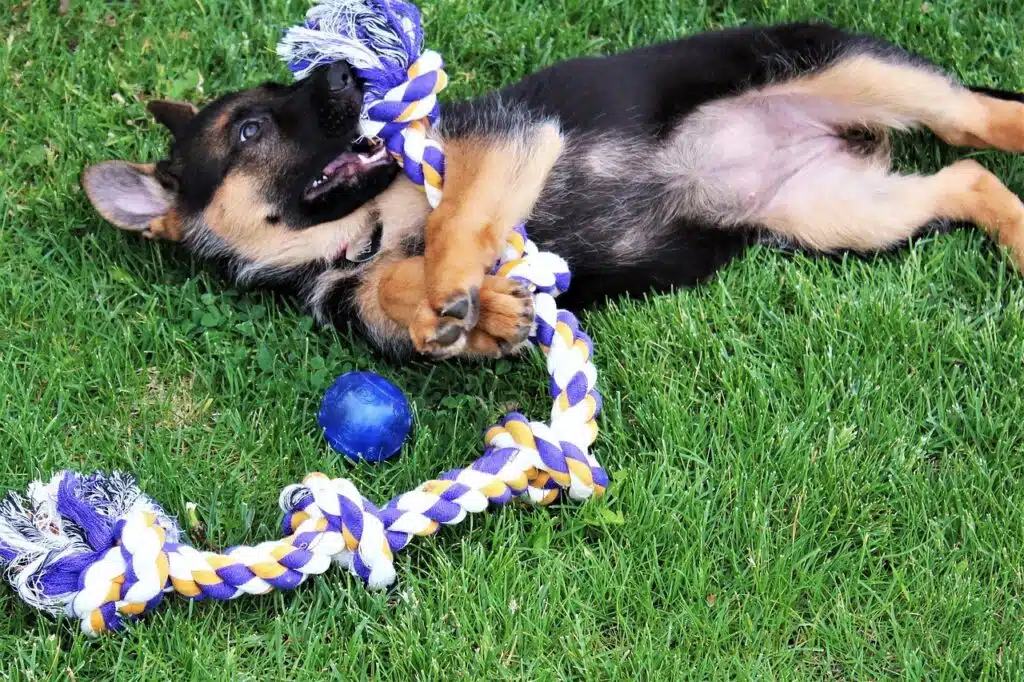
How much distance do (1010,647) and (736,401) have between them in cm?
97

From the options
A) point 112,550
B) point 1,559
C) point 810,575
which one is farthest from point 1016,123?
point 1,559

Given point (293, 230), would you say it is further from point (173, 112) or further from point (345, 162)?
point (173, 112)

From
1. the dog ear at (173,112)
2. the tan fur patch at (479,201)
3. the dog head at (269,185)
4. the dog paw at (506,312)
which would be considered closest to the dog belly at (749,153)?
the tan fur patch at (479,201)

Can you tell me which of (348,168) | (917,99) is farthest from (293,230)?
(917,99)

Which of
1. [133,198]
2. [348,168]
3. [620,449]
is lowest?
[620,449]

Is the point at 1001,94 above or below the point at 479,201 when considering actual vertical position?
above

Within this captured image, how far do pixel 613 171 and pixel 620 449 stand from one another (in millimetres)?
1069

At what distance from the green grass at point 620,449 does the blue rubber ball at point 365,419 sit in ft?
0.19

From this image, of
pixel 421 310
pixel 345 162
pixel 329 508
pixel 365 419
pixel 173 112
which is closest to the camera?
pixel 329 508

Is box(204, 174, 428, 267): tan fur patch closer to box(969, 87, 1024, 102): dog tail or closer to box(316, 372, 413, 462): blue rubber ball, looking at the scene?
box(316, 372, 413, 462): blue rubber ball

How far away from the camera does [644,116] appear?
3629 millimetres

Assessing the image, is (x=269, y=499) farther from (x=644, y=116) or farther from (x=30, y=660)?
(x=644, y=116)

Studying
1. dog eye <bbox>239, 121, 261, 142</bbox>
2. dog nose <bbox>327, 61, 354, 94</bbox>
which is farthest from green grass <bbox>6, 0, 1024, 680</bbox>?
dog nose <bbox>327, 61, 354, 94</bbox>

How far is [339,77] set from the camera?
3.27m
